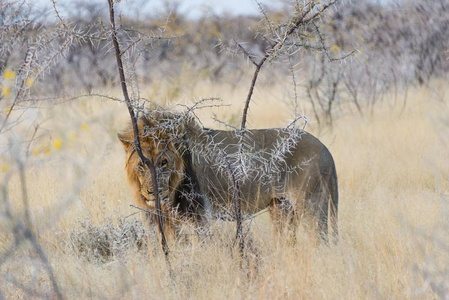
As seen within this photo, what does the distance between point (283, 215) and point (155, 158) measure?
1071mm

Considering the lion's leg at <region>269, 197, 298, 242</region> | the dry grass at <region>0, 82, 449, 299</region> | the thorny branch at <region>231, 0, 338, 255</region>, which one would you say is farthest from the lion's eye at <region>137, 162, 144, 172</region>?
the lion's leg at <region>269, 197, 298, 242</region>

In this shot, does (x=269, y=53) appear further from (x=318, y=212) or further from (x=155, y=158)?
(x=318, y=212)

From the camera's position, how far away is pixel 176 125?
427 cm

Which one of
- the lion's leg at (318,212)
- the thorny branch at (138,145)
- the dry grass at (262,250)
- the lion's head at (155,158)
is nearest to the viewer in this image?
the dry grass at (262,250)

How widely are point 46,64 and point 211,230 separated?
144 centimetres

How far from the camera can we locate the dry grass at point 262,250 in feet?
12.5

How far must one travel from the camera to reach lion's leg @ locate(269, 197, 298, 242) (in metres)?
4.83

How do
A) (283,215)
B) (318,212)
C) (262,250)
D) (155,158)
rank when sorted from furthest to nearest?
1. (283,215)
2. (318,212)
3. (262,250)
4. (155,158)

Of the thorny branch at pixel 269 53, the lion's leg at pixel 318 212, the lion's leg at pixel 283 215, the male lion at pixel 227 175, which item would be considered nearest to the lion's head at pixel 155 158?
the male lion at pixel 227 175

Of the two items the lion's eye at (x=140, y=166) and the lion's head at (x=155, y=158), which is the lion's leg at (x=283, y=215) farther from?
the lion's eye at (x=140, y=166)

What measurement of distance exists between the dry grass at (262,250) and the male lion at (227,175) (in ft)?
0.62

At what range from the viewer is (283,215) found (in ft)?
16.3

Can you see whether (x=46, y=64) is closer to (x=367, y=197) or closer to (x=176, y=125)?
(x=176, y=125)

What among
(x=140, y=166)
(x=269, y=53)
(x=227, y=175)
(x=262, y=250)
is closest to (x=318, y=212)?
(x=262, y=250)
